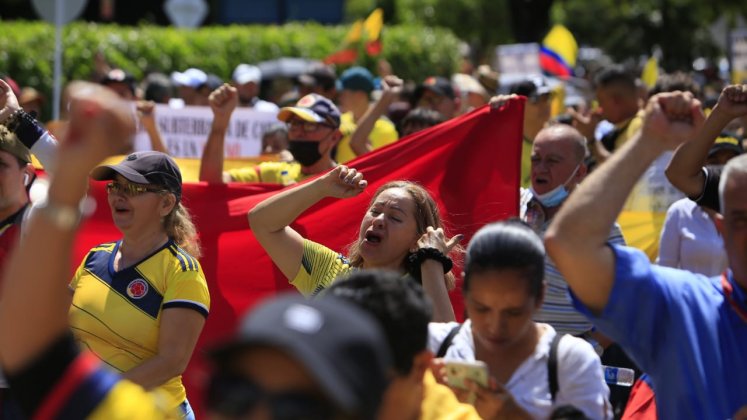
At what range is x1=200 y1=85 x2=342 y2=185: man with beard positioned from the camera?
7336mm

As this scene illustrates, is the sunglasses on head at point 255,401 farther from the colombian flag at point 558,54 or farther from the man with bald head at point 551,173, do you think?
the colombian flag at point 558,54

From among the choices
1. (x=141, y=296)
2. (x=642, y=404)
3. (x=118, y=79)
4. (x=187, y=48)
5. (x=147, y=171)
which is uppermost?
(x=147, y=171)

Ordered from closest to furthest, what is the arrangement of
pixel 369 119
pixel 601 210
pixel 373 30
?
pixel 601 210, pixel 369 119, pixel 373 30

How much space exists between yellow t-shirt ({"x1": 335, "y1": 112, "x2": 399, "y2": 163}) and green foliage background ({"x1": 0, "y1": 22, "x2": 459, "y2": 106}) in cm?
888

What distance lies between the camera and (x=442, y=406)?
324cm

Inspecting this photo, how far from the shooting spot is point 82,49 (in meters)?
18.2

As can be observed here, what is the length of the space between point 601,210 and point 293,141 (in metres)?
4.26

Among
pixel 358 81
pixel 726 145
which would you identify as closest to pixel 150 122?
pixel 358 81

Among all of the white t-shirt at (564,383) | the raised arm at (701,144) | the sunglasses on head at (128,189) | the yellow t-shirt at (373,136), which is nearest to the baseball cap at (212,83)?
the yellow t-shirt at (373,136)

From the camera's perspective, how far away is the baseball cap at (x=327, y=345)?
2.18 meters

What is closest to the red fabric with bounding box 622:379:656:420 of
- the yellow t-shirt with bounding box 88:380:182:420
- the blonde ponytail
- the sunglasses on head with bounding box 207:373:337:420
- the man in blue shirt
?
the man in blue shirt

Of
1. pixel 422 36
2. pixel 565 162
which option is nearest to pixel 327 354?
pixel 565 162

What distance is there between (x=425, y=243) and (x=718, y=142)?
294 cm

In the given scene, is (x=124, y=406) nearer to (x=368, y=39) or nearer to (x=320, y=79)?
(x=320, y=79)
